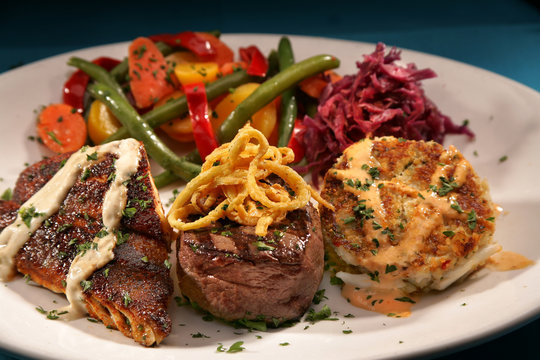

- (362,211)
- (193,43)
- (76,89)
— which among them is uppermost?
(193,43)

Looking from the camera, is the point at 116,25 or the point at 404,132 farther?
the point at 116,25

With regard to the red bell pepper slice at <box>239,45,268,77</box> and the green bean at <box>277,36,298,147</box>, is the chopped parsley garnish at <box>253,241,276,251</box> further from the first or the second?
the red bell pepper slice at <box>239,45,268,77</box>

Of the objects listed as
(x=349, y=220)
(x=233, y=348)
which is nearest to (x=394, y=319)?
(x=349, y=220)

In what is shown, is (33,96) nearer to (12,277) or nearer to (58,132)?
(58,132)

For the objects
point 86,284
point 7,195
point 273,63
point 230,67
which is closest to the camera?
point 86,284

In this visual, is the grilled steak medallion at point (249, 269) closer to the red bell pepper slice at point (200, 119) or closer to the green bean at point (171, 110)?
the red bell pepper slice at point (200, 119)

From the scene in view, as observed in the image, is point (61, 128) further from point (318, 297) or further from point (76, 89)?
point (318, 297)

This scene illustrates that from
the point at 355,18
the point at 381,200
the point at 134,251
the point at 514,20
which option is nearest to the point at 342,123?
the point at 381,200
